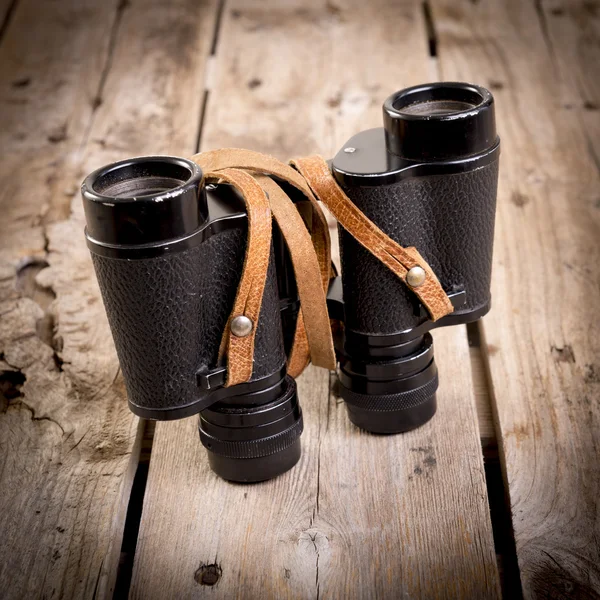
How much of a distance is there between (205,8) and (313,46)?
31cm

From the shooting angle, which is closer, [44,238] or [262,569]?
[262,569]

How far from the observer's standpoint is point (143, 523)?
98 centimetres

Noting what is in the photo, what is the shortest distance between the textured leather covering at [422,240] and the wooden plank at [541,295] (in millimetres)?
185

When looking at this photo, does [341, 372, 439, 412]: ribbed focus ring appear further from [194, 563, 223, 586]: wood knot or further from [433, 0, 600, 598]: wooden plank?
[194, 563, 223, 586]: wood knot

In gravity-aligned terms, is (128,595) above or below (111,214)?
below

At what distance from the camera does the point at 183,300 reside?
2.86 feet

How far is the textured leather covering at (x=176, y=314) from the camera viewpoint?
2.80ft

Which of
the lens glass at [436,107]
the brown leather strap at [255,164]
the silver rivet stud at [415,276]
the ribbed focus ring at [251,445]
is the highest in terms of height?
the lens glass at [436,107]

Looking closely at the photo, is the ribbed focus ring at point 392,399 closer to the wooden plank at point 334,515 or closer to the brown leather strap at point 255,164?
the wooden plank at point 334,515

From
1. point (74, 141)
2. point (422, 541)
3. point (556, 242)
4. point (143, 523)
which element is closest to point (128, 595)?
point (143, 523)

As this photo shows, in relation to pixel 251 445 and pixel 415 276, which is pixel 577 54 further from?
pixel 251 445

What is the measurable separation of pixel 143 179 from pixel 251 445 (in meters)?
0.30

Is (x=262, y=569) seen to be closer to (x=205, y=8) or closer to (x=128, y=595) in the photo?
(x=128, y=595)

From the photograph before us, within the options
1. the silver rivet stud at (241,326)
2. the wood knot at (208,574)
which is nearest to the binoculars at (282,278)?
the silver rivet stud at (241,326)
